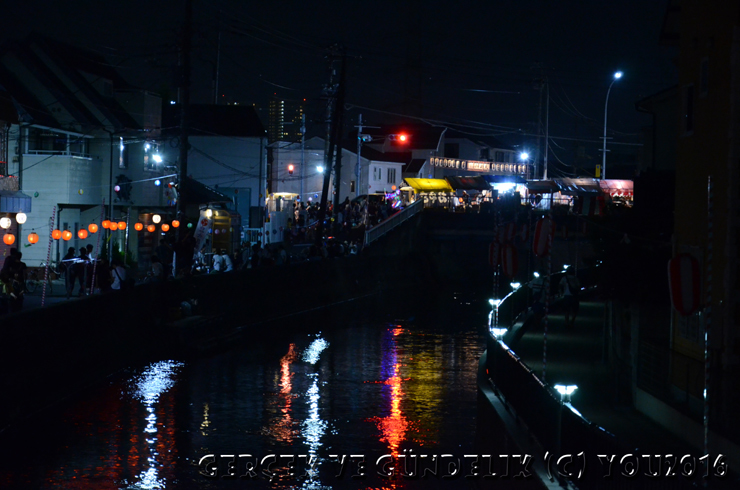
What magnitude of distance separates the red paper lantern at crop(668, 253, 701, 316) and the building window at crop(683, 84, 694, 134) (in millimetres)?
4378

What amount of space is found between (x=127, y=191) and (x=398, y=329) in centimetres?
1584

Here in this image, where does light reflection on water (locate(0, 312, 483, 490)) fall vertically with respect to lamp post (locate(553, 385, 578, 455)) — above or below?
below

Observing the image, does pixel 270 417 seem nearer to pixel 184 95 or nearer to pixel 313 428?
pixel 313 428

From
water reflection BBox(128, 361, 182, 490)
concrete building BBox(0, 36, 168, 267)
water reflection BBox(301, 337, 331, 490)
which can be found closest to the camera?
water reflection BBox(128, 361, 182, 490)

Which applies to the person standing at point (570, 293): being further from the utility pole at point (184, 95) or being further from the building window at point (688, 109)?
the utility pole at point (184, 95)

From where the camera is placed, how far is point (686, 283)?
13.9 metres

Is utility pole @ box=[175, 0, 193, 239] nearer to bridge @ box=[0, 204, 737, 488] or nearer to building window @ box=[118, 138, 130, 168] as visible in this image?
bridge @ box=[0, 204, 737, 488]

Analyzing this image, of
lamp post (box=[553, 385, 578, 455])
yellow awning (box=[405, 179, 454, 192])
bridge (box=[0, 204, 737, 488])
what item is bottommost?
bridge (box=[0, 204, 737, 488])

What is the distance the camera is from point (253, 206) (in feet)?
190

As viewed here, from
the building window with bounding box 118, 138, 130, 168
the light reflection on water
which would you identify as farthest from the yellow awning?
the light reflection on water

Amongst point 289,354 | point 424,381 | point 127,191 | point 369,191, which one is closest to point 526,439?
point 424,381

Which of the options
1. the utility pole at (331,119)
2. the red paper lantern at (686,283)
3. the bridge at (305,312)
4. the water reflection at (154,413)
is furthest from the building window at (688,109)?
the utility pole at (331,119)

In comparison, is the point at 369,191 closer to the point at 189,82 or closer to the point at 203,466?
the point at 189,82

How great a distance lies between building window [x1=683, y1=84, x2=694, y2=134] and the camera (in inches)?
683
